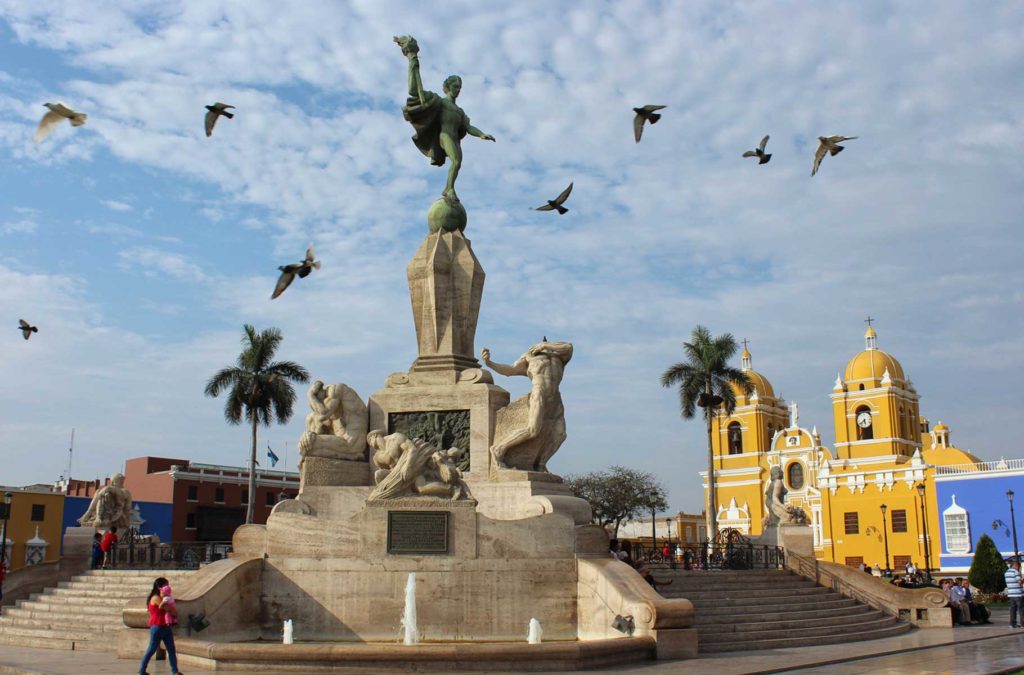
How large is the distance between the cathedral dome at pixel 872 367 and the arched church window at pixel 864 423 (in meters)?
2.52

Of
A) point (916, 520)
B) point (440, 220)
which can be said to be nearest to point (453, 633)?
point (440, 220)

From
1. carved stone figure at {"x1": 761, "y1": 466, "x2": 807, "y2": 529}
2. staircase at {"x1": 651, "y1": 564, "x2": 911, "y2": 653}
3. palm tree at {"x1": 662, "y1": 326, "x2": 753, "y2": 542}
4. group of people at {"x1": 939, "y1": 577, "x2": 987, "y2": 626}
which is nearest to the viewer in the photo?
staircase at {"x1": 651, "y1": 564, "x2": 911, "y2": 653}

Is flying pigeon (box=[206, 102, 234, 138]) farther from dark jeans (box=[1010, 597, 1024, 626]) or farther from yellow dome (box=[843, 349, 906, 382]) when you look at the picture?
yellow dome (box=[843, 349, 906, 382])

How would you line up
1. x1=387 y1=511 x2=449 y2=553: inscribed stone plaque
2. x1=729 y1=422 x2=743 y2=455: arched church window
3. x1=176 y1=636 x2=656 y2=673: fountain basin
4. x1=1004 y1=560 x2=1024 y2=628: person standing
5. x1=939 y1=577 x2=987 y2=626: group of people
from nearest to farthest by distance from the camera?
x1=176 y1=636 x2=656 y2=673: fountain basin, x1=387 y1=511 x2=449 y2=553: inscribed stone plaque, x1=1004 y1=560 x2=1024 y2=628: person standing, x1=939 y1=577 x2=987 y2=626: group of people, x1=729 y1=422 x2=743 y2=455: arched church window

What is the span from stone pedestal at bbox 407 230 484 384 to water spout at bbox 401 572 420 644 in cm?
447

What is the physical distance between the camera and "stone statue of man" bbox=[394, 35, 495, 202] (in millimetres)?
17984

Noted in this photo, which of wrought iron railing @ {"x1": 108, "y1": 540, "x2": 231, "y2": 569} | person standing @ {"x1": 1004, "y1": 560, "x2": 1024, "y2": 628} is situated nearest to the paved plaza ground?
person standing @ {"x1": 1004, "y1": 560, "x2": 1024, "y2": 628}

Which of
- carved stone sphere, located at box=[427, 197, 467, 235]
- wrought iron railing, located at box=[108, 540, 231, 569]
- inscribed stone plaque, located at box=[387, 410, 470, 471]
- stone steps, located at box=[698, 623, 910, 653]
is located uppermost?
Answer: carved stone sphere, located at box=[427, 197, 467, 235]

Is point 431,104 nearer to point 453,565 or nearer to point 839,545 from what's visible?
point 453,565

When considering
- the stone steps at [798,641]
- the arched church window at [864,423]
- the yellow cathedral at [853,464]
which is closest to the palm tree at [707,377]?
the yellow cathedral at [853,464]

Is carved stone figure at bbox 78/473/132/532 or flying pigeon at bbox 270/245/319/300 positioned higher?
flying pigeon at bbox 270/245/319/300

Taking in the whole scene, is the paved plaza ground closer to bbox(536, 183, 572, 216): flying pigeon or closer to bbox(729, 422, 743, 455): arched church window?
bbox(536, 183, 572, 216): flying pigeon

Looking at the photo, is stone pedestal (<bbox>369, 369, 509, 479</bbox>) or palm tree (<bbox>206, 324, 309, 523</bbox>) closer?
stone pedestal (<bbox>369, 369, 509, 479</bbox>)

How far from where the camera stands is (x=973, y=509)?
2051 inches
